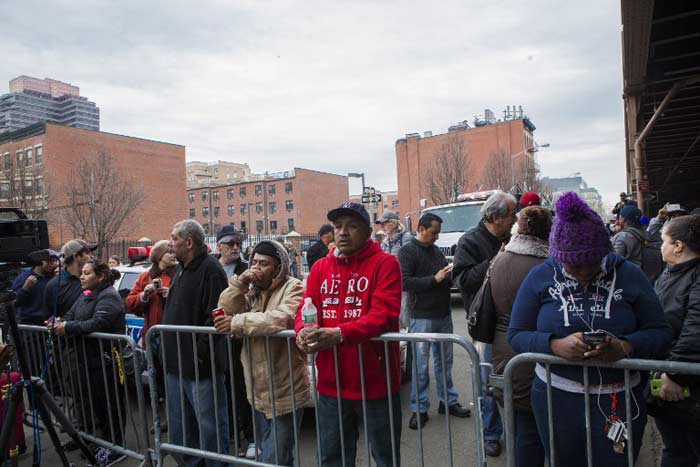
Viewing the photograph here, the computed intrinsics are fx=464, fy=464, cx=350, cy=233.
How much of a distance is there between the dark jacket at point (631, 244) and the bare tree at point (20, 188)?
23.3 meters

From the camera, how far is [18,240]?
12.5ft

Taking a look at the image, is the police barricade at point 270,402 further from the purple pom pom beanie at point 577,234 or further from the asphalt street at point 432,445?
the purple pom pom beanie at point 577,234

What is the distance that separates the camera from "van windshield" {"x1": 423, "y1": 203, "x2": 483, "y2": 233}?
38.9 feet

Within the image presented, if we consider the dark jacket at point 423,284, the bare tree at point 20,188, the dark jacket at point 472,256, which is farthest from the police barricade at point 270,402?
the bare tree at point 20,188

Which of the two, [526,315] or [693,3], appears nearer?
[526,315]

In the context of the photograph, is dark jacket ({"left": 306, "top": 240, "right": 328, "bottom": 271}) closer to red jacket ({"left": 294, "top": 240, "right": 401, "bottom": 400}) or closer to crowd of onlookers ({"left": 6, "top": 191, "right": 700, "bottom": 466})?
crowd of onlookers ({"left": 6, "top": 191, "right": 700, "bottom": 466})

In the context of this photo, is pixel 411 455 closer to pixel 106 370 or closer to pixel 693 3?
pixel 106 370

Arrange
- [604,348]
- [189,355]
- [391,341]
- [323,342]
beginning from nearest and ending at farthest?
[604,348], [323,342], [391,341], [189,355]

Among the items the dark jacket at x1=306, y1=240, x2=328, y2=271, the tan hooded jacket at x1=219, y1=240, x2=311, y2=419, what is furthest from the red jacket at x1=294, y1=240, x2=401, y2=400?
the dark jacket at x1=306, y1=240, x2=328, y2=271

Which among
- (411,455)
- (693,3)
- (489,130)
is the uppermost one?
(489,130)

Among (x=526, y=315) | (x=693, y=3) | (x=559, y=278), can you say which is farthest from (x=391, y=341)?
(x=693, y=3)

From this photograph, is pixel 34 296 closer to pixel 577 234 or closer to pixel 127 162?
pixel 577 234

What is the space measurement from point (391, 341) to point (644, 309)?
4.44 ft

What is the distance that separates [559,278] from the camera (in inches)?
90.7
